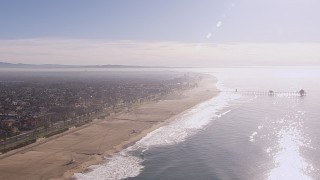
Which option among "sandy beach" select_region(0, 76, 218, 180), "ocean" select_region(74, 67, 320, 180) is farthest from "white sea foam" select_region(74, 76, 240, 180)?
"sandy beach" select_region(0, 76, 218, 180)

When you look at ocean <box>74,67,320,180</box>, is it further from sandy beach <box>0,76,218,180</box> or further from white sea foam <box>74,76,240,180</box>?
sandy beach <box>0,76,218,180</box>

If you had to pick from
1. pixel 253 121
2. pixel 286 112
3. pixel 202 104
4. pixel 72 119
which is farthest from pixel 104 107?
pixel 286 112

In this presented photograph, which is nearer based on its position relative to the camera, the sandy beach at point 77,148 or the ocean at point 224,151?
the ocean at point 224,151

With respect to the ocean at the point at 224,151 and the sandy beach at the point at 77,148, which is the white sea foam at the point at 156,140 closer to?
the ocean at the point at 224,151

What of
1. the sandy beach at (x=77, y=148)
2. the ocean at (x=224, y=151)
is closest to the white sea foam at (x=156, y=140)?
the ocean at (x=224, y=151)

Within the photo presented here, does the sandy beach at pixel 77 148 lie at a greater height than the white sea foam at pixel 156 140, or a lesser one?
greater

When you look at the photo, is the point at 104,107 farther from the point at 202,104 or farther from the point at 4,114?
the point at 202,104
